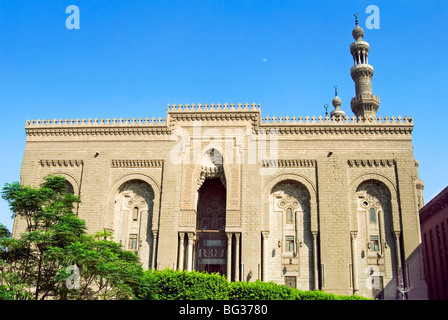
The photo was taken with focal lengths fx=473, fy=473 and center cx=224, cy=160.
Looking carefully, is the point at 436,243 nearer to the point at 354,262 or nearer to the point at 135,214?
the point at 354,262

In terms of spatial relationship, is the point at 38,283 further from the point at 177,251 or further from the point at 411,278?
the point at 411,278

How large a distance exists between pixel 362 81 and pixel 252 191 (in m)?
18.0

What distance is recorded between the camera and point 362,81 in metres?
42.0

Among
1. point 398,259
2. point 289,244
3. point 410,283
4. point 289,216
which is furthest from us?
point 289,216

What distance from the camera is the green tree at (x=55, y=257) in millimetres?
20484

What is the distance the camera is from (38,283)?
2069cm

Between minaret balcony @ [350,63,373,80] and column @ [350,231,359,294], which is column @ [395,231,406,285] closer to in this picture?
column @ [350,231,359,294]

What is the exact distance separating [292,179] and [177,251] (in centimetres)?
874

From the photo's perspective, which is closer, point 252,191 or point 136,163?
point 252,191

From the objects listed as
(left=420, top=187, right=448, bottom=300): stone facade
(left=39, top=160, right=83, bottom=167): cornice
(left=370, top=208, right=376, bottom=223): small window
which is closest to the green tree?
(left=39, top=160, right=83, bottom=167): cornice

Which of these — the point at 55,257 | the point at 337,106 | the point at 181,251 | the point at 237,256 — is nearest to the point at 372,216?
the point at 237,256

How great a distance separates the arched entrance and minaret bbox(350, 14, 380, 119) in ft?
53.7

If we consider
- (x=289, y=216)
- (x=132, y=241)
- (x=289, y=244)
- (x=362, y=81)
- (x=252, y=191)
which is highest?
(x=362, y=81)
